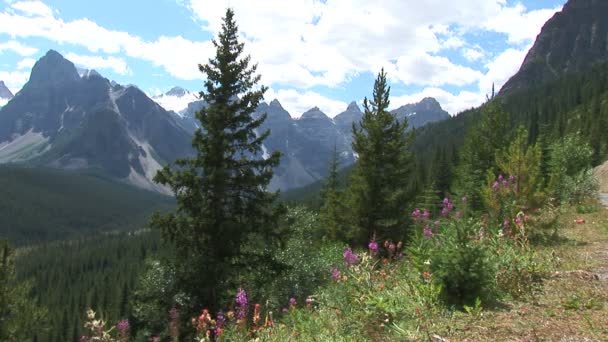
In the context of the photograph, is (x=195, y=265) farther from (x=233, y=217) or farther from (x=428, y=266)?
(x=428, y=266)

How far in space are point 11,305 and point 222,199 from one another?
2021cm

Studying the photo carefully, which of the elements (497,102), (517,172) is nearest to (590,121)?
(497,102)

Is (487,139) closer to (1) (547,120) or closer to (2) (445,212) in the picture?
(2) (445,212)

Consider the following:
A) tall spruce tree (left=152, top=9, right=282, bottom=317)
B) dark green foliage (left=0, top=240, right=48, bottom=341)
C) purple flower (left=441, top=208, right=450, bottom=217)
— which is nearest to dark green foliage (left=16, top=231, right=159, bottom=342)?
dark green foliage (left=0, top=240, right=48, bottom=341)

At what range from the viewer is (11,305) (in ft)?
85.9

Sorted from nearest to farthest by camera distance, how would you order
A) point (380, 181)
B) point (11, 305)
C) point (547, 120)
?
point (380, 181), point (11, 305), point (547, 120)

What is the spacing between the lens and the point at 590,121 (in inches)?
2968

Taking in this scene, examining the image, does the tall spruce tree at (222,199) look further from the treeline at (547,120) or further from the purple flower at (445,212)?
the treeline at (547,120)

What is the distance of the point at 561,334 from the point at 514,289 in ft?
4.24

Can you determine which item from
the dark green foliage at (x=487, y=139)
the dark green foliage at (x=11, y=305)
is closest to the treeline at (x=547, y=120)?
the dark green foliage at (x=487, y=139)

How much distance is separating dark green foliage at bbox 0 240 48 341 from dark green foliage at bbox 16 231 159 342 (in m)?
27.4

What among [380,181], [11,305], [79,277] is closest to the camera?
[380,181]

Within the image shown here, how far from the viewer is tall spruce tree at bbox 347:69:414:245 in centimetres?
1953

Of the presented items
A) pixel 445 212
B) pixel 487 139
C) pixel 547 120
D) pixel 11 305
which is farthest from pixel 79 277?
pixel 445 212
